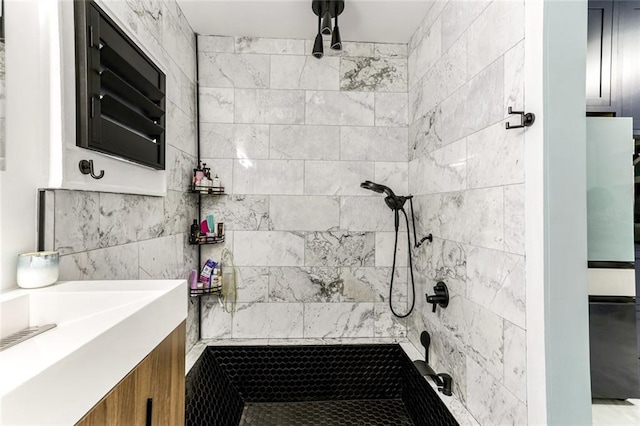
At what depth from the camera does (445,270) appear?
1.73 metres

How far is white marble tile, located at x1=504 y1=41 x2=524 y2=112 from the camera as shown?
113 cm

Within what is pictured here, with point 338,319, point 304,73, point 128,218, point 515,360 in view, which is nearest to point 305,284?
point 338,319

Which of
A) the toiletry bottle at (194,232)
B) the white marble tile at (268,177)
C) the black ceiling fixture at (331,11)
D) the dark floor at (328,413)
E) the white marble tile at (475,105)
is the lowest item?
the dark floor at (328,413)

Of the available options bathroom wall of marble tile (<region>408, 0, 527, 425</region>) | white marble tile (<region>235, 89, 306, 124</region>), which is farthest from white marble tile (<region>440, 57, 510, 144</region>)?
white marble tile (<region>235, 89, 306, 124</region>)

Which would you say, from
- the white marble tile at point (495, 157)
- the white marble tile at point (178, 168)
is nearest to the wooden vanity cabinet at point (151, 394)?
the white marble tile at point (178, 168)

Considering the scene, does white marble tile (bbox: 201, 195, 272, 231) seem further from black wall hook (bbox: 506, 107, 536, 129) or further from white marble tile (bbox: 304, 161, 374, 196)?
black wall hook (bbox: 506, 107, 536, 129)

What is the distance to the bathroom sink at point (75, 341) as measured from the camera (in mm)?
447

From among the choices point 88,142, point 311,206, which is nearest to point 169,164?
point 88,142

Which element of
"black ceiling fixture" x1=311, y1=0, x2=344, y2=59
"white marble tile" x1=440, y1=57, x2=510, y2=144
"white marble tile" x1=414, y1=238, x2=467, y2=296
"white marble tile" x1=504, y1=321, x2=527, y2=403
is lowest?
"white marble tile" x1=504, y1=321, x2=527, y2=403

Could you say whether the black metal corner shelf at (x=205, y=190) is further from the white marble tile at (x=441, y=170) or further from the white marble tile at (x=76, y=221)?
the white marble tile at (x=441, y=170)

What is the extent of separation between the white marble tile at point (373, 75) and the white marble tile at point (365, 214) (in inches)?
32.6

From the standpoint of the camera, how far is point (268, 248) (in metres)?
2.32

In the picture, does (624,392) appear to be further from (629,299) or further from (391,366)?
(391,366)

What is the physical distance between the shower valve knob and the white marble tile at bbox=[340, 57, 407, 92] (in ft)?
4.79
